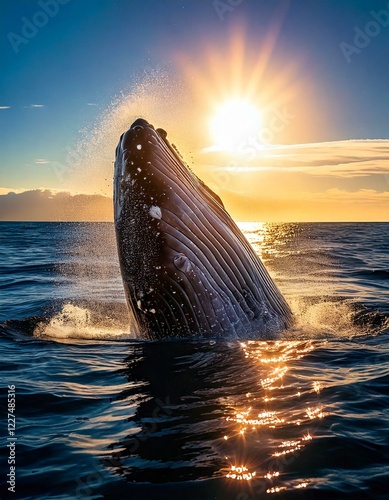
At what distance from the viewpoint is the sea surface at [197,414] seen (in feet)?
12.4

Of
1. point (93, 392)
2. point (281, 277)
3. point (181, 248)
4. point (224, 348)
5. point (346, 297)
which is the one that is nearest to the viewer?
point (93, 392)

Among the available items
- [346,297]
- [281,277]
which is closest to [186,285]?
[346,297]

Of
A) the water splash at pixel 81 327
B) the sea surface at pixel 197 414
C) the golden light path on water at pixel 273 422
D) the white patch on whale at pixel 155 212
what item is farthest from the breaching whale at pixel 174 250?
the water splash at pixel 81 327

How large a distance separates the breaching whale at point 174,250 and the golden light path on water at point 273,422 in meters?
0.62

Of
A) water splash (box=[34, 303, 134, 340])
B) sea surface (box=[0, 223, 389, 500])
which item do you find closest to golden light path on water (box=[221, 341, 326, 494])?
sea surface (box=[0, 223, 389, 500])

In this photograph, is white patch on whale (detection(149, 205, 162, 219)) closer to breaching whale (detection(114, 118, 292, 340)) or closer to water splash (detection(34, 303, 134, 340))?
breaching whale (detection(114, 118, 292, 340))

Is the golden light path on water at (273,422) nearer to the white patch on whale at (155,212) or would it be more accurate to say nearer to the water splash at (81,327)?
the white patch on whale at (155,212)

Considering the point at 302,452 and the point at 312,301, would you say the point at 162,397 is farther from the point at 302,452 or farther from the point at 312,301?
the point at 312,301

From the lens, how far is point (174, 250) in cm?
611

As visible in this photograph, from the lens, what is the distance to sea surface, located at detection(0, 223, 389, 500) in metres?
3.77

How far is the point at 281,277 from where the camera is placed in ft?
55.3

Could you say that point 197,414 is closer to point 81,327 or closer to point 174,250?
point 174,250

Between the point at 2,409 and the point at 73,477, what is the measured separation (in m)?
1.80

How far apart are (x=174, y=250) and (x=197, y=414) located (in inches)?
75.1
